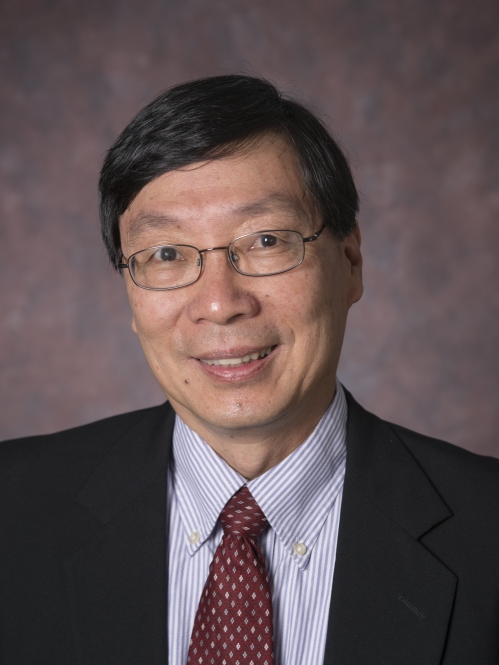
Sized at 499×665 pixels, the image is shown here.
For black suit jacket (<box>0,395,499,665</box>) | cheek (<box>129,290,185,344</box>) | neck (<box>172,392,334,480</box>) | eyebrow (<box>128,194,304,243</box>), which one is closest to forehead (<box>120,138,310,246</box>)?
eyebrow (<box>128,194,304,243</box>)

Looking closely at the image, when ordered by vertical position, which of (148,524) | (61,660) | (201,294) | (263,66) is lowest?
(61,660)

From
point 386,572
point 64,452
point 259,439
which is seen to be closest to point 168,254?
point 259,439

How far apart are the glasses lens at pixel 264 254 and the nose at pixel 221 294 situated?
3 centimetres

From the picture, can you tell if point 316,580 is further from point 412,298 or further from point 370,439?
point 412,298

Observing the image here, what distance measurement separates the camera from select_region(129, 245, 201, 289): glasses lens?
254cm

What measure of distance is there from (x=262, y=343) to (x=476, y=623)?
3.04 feet

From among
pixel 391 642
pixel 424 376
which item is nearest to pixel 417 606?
pixel 391 642

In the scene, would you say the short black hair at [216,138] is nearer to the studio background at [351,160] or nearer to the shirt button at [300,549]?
the shirt button at [300,549]

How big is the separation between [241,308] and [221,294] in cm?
6

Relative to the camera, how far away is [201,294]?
250 centimetres

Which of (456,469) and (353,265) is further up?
(353,265)

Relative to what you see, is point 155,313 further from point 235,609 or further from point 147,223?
point 235,609

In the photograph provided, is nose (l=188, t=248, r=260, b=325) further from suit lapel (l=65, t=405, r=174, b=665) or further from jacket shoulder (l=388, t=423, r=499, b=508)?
jacket shoulder (l=388, t=423, r=499, b=508)

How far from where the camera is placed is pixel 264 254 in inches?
99.4
